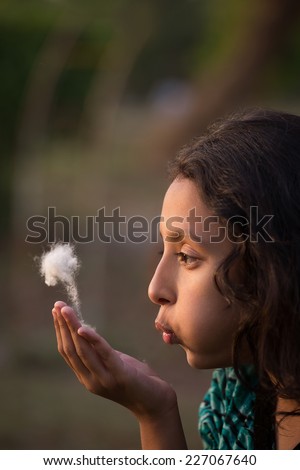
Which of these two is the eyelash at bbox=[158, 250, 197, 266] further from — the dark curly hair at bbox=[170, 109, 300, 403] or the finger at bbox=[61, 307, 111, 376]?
the finger at bbox=[61, 307, 111, 376]

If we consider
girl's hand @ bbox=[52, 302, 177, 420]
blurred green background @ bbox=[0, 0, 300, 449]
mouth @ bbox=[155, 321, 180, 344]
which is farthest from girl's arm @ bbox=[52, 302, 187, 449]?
blurred green background @ bbox=[0, 0, 300, 449]

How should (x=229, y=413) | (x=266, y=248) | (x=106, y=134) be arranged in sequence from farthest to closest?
(x=106, y=134) → (x=229, y=413) → (x=266, y=248)

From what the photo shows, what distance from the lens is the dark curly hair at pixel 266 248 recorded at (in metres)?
1.61

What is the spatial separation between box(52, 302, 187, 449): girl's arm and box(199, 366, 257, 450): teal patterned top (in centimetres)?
10

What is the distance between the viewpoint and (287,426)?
1.72m

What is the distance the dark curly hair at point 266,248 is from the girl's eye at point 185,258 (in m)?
0.08

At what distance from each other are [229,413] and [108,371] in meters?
0.36

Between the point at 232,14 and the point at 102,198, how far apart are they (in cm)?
181

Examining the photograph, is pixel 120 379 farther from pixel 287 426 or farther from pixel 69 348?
pixel 287 426

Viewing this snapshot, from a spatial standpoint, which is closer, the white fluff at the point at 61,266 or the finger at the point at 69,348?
the finger at the point at 69,348

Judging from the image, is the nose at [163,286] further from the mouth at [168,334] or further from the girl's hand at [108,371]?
the girl's hand at [108,371]

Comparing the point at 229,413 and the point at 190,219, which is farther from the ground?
the point at 190,219

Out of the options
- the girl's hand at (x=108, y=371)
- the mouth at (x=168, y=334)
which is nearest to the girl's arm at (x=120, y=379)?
the girl's hand at (x=108, y=371)

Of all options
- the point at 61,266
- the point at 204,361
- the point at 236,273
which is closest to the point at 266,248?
the point at 236,273
